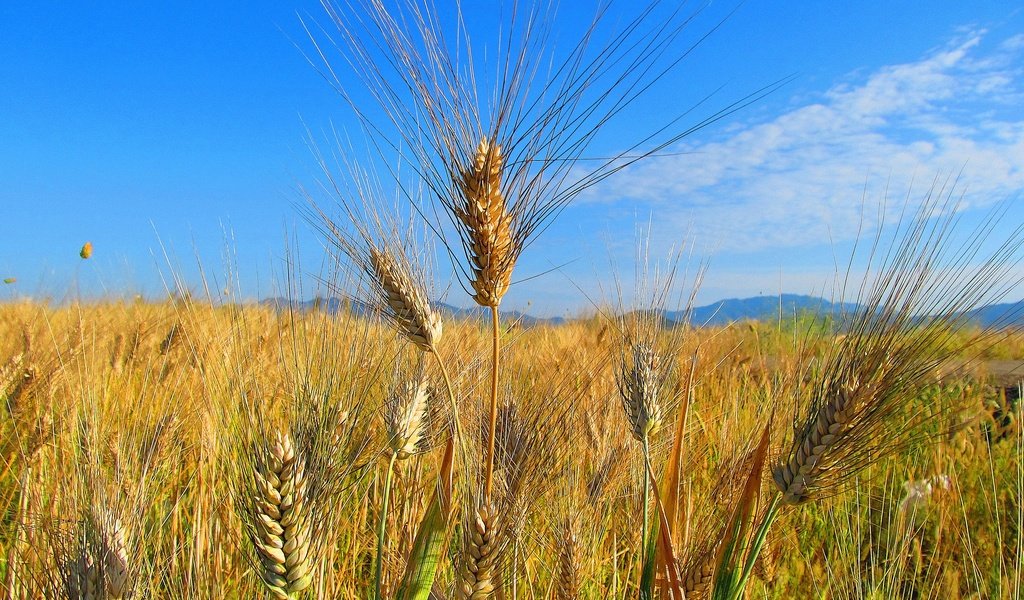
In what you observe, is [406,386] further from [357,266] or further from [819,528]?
[819,528]

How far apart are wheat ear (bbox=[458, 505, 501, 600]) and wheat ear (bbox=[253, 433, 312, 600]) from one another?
1.00ft

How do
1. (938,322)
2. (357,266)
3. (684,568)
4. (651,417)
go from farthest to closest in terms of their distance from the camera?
(651,417), (357,266), (684,568), (938,322)

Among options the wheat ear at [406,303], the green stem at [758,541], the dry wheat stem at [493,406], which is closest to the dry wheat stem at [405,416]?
the wheat ear at [406,303]

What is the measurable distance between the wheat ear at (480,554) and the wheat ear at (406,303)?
380 mm

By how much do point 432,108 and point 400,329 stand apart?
504 millimetres

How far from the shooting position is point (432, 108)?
1.21 meters

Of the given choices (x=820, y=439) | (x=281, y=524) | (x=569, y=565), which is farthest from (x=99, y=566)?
(x=820, y=439)

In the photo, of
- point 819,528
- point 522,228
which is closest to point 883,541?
point 819,528

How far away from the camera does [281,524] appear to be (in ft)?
3.40

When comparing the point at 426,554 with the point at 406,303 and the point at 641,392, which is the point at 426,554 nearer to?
the point at 406,303

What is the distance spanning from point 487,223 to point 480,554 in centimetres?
64

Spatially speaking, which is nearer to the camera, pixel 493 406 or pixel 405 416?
pixel 493 406

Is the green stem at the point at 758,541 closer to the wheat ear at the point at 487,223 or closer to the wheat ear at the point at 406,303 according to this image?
the wheat ear at the point at 487,223

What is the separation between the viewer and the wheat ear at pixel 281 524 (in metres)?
1.02
